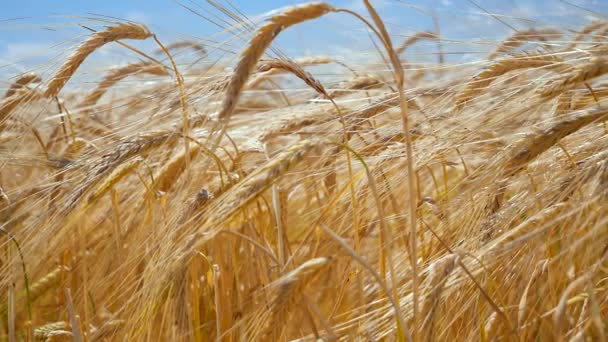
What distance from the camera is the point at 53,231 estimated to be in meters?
1.35

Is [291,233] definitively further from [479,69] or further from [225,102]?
[225,102]

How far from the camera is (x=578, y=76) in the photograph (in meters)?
1.24

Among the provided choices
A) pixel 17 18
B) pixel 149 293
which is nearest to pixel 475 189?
pixel 149 293

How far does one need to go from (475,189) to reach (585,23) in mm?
1035

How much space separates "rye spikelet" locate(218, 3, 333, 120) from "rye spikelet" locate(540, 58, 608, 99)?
46 cm

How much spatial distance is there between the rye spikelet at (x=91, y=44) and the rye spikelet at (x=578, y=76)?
87 centimetres

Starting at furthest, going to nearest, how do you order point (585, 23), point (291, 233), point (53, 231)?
point (585, 23) < point (291, 233) < point (53, 231)

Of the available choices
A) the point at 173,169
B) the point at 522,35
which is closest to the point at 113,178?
the point at 173,169

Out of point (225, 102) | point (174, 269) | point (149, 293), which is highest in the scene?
point (225, 102)

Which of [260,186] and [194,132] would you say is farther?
[194,132]

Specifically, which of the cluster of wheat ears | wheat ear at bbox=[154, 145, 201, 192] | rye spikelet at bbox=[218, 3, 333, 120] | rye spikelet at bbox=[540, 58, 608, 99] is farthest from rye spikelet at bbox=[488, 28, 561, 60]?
wheat ear at bbox=[154, 145, 201, 192]

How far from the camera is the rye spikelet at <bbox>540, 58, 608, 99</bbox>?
1219 mm

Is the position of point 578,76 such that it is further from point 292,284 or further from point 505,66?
point 292,284

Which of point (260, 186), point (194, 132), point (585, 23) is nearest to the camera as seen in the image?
point (260, 186)
